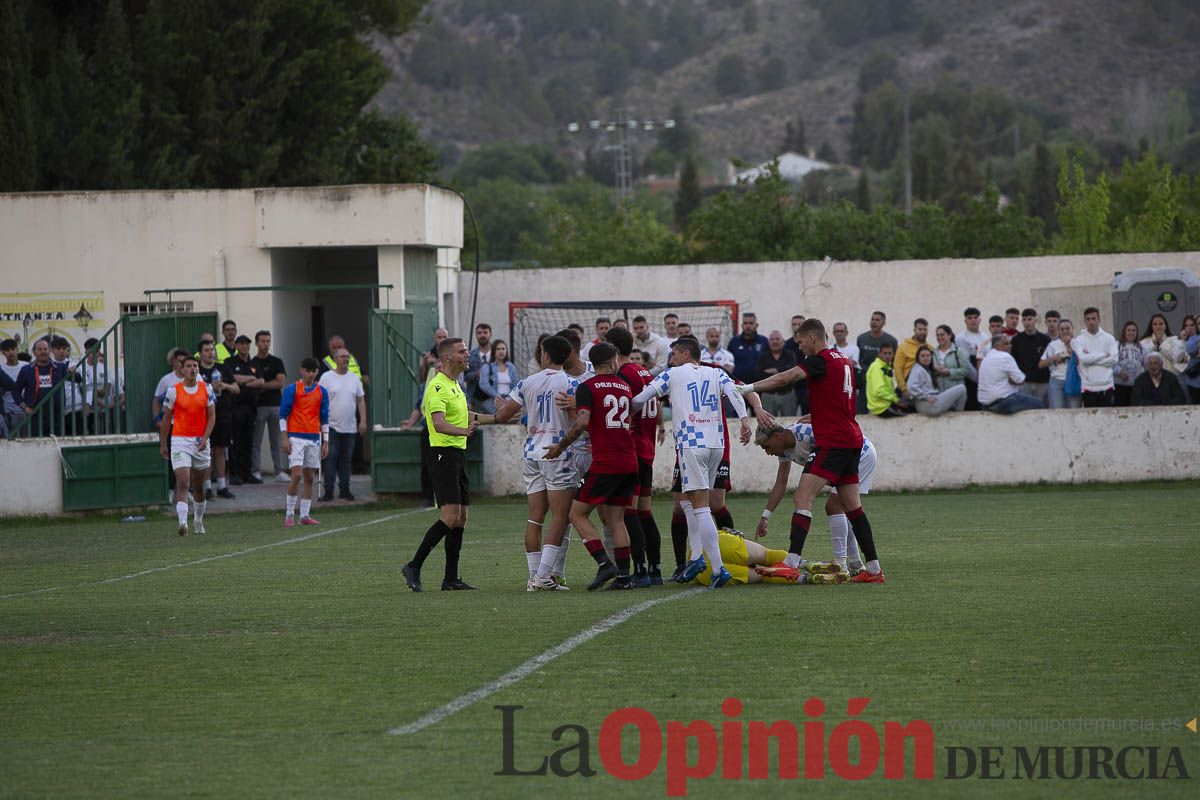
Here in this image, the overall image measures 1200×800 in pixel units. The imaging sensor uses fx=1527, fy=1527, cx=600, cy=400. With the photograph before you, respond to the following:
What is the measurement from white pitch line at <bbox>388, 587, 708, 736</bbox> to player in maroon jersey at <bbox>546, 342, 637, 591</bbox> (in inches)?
38.2

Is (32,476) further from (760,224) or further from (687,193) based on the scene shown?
(687,193)

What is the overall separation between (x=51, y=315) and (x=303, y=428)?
30.8 ft

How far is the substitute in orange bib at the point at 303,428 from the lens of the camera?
1981 centimetres

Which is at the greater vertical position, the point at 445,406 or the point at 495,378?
the point at 495,378

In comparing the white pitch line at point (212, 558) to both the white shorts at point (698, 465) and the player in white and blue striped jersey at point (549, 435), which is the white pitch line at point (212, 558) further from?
the white shorts at point (698, 465)

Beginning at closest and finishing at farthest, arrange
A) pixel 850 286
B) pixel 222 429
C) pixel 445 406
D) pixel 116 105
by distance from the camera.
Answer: pixel 445 406 → pixel 222 429 → pixel 850 286 → pixel 116 105

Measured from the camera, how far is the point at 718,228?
147 feet

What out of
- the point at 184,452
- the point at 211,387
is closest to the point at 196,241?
the point at 211,387

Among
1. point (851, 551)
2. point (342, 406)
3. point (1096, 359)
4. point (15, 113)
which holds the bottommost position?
point (851, 551)

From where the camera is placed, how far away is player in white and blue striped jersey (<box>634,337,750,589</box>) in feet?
41.3

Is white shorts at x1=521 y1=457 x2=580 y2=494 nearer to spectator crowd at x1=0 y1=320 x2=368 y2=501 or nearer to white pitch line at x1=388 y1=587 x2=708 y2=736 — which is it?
white pitch line at x1=388 y1=587 x2=708 y2=736

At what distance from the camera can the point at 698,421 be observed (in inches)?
499

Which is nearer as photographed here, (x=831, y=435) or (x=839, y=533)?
(x=831, y=435)

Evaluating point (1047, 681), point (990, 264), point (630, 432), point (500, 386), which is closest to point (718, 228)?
point (990, 264)
